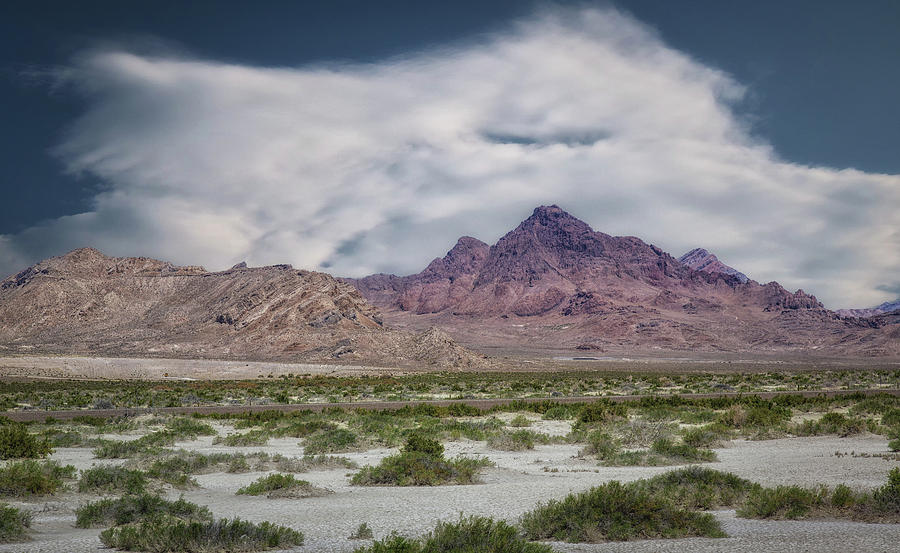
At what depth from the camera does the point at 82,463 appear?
1748cm

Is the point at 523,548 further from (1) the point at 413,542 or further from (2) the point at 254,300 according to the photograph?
(2) the point at 254,300

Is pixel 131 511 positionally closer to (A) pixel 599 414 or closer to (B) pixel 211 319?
(A) pixel 599 414

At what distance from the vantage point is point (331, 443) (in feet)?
67.1

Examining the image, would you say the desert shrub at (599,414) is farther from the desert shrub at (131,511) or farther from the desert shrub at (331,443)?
the desert shrub at (131,511)

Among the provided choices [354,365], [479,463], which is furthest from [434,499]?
[354,365]

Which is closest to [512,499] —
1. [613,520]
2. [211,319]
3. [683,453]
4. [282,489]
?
[613,520]

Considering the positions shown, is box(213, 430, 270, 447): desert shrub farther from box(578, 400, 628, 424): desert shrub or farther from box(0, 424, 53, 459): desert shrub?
box(578, 400, 628, 424): desert shrub

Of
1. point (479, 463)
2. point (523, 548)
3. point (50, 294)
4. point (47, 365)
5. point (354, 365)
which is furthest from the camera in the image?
A: point (50, 294)

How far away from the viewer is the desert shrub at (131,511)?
10.4 meters

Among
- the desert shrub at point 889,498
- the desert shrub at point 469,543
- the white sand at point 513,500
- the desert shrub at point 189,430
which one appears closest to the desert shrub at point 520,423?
the white sand at point 513,500

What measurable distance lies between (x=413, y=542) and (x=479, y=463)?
897 centimetres

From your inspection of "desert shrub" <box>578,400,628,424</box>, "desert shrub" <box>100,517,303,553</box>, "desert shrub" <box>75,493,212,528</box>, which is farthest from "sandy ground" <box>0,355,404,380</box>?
"desert shrub" <box>100,517,303,553</box>

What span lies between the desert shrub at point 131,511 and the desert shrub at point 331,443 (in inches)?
332

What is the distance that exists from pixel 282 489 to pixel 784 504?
948cm
